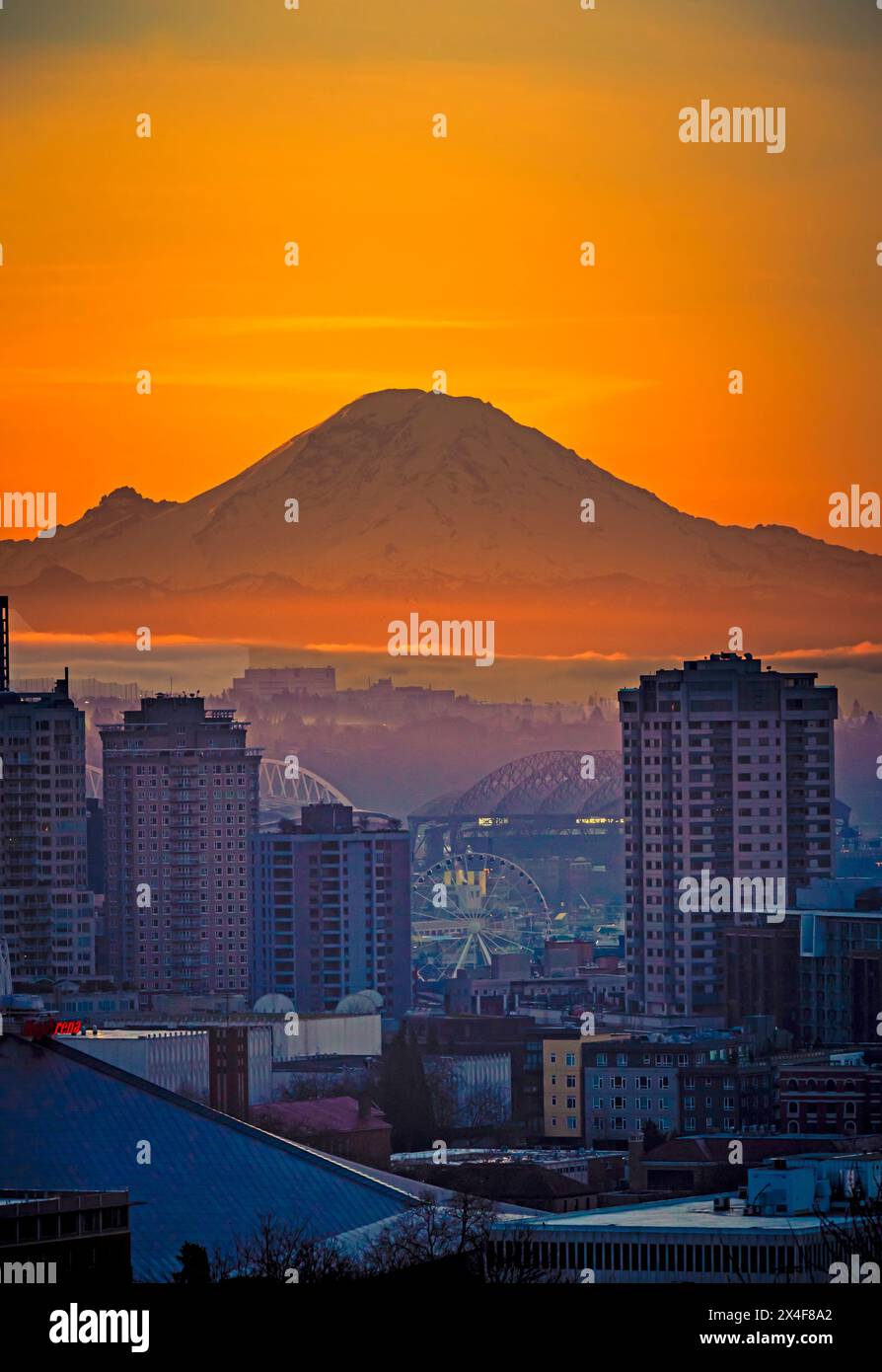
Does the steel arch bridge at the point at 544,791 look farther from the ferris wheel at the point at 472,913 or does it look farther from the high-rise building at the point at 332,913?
the high-rise building at the point at 332,913

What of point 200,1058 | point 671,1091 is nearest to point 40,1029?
point 200,1058

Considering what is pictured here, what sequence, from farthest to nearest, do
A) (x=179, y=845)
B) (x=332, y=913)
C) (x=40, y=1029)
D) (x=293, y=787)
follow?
(x=293, y=787) → (x=179, y=845) → (x=332, y=913) → (x=40, y=1029)

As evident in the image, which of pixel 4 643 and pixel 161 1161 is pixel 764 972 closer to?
pixel 4 643

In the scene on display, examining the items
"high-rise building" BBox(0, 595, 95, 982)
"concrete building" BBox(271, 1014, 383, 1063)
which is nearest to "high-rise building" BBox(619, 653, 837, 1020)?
"concrete building" BBox(271, 1014, 383, 1063)

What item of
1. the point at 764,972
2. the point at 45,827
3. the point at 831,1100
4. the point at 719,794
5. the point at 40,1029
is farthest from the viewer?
the point at 45,827

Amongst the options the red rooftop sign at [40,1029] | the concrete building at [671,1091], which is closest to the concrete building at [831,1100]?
the concrete building at [671,1091]

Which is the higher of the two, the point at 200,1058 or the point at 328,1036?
the point at 328,1036
